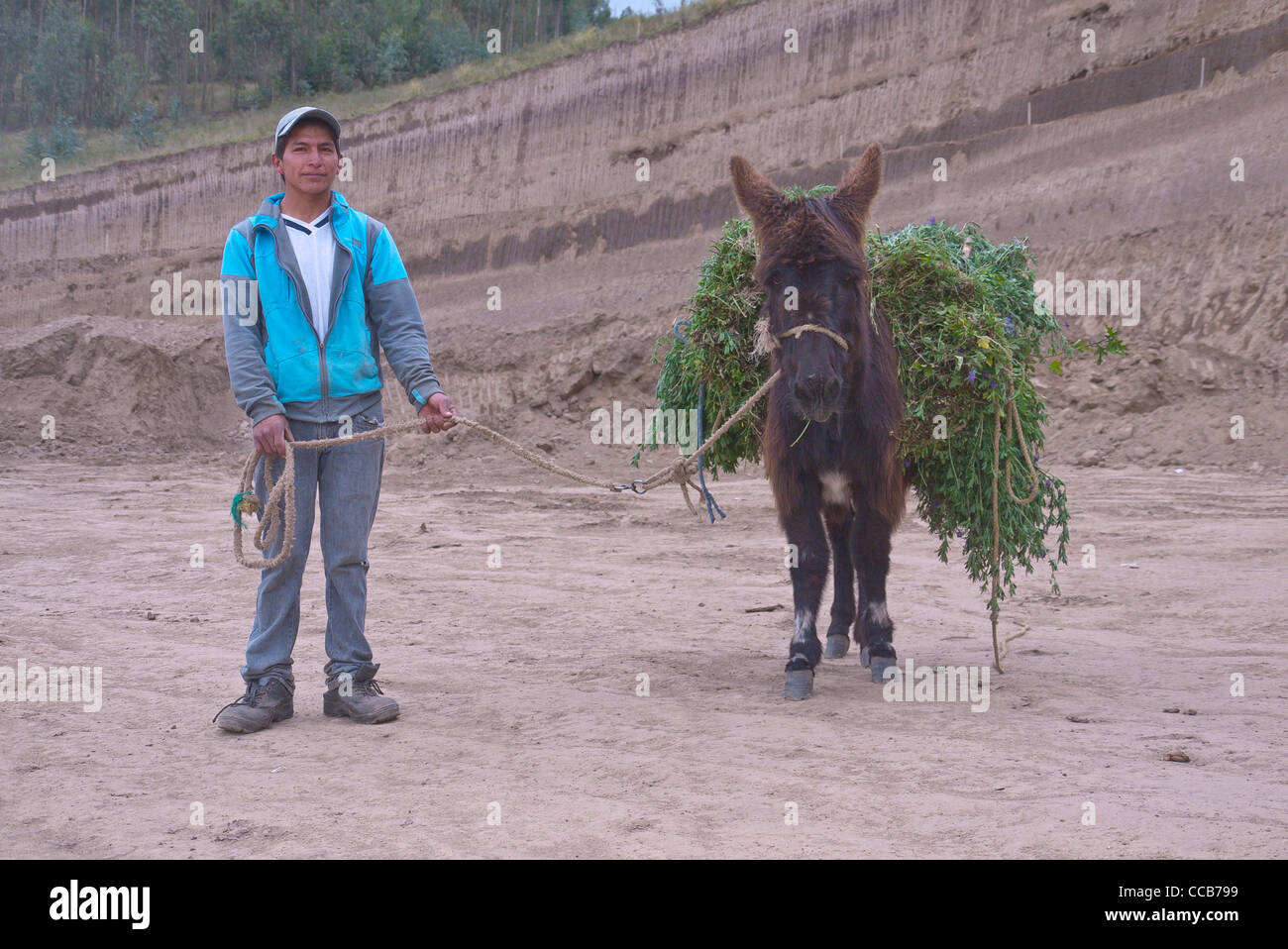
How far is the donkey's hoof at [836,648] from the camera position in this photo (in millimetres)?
6648

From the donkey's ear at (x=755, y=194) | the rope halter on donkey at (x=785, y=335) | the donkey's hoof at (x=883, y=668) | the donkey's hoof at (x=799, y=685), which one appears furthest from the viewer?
the donkey's hoof at (x=883, y=668)

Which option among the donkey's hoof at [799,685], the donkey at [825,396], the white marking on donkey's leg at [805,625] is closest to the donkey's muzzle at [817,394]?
the donkey at [825,396]

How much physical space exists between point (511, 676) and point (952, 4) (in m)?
20.0

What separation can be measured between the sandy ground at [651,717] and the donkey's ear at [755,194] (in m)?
2.34

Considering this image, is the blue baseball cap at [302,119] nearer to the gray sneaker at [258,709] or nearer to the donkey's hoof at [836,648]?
the gray sneaker at [258,709]

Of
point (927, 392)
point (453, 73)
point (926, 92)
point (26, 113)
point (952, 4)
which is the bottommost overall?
point (927, 392)

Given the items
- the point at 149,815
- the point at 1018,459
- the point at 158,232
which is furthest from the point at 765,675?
the point at 158,232

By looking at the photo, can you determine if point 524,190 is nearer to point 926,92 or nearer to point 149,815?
point 926,92

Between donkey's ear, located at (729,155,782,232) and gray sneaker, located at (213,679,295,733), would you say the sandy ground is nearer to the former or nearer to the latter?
gray sneaker, located at (213,679,295,733)

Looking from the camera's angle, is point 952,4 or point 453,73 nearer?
point 952,4

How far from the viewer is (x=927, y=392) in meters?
5.66

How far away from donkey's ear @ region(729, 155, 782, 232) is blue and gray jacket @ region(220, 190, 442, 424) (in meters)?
Answer: 1.67

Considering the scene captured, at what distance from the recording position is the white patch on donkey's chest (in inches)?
218

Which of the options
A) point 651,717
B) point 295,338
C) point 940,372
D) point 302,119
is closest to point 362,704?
point 651,717
